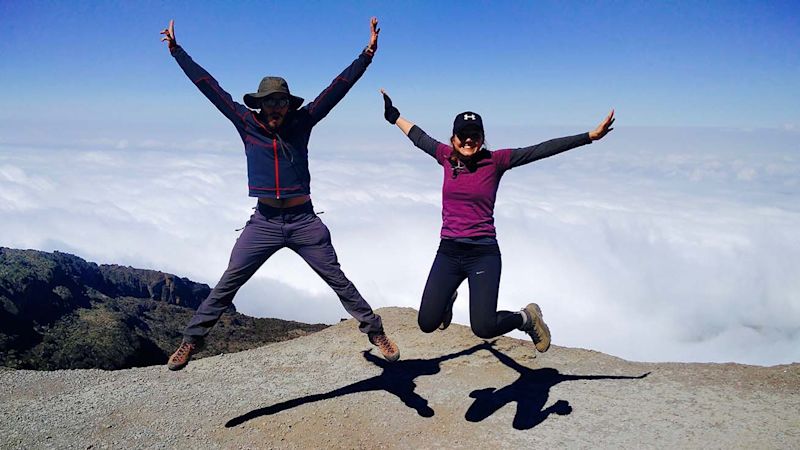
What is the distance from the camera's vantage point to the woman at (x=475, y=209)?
6727 millimetres

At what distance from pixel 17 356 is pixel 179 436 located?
13540mm

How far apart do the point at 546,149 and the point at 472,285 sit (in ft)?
6.19

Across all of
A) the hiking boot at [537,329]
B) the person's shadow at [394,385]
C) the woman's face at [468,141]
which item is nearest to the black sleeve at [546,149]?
the woman's face at [468,141]

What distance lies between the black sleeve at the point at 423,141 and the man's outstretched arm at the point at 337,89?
3.32 feet

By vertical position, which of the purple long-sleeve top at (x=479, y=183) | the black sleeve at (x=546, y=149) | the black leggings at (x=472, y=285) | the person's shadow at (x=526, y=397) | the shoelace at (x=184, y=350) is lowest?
the person's shadow at (x=526, y=397)

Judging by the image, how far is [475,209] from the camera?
22.2 feet

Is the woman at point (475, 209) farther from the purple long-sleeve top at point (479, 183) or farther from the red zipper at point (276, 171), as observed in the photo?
the red zipper at point (276, 171)

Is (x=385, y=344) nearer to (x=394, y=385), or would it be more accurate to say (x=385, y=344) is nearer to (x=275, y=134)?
(x=394, y=385)

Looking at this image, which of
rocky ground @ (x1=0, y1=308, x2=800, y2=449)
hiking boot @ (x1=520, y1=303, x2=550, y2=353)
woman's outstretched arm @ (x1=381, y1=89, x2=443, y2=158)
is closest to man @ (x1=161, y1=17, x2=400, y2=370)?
woman's outstretched arm @ (x1=381, y1=89, x2=443, y2=158)

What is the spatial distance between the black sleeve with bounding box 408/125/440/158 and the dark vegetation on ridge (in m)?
15.7

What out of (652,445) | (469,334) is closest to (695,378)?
(652,445)

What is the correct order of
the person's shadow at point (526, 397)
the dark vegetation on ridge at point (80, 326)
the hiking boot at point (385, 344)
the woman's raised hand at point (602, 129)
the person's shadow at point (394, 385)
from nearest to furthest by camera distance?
the woman's raised hand at point (602, 129), the hiking boot at point (385, 344), the person's shadow at point (526, 397), the person's shadow at point (394, 385), the dark vegetation on ridge at point (80, 326)

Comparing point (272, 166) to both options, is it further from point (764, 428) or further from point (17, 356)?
point (17, 356)

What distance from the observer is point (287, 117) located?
7.00 m
